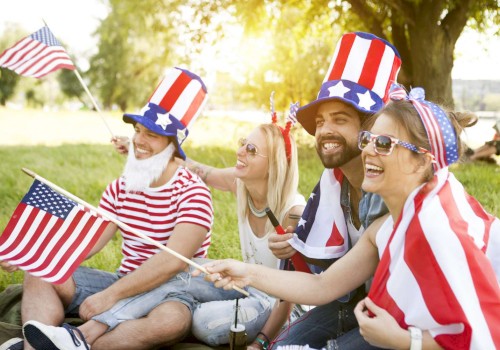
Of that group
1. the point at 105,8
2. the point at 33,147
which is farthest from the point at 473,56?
Result: the point at 105,8

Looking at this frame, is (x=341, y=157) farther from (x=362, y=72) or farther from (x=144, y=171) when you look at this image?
(x=144, y=171)

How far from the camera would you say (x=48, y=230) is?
8.99 feet

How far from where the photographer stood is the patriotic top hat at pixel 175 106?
Result: 143 inches

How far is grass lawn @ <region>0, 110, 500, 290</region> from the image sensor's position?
17.8 feet

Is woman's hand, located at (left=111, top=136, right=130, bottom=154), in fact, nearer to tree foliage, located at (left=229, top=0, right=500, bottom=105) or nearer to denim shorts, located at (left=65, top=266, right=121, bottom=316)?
denim shorts, located at (left=65, top=266, right=121, bottom=316)

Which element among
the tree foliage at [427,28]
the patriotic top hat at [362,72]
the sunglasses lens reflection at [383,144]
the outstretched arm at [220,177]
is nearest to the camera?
the sunglasses lens reflection at [383,144]

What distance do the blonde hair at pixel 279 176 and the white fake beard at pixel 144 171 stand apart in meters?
0.66

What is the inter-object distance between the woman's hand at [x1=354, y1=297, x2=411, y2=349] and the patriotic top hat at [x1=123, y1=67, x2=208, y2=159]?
195 cm

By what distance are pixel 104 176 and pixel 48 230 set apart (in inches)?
246

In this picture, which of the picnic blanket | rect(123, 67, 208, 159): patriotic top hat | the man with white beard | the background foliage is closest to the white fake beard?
the man with white beard

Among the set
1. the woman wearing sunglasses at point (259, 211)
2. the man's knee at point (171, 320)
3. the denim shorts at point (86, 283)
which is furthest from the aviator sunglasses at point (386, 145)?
the denim shorts at point (86, 283)

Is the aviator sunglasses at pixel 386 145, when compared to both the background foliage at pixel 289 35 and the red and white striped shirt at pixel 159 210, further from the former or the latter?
the background foliage at pixel 289 35

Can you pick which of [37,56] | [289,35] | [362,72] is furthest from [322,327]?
[289,35]

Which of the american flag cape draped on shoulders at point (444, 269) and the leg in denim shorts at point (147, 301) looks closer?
the american flag cape draped on shoulders at point (444, 269)
